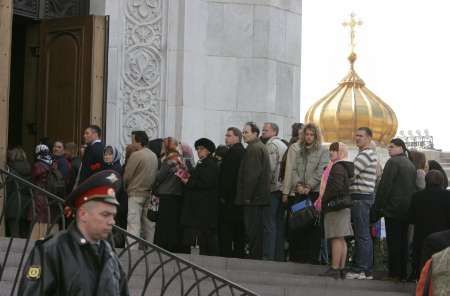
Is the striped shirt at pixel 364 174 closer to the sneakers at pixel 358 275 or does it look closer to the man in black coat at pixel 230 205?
the sneakers at pixel 358 275

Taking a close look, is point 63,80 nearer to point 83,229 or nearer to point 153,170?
point 153,170

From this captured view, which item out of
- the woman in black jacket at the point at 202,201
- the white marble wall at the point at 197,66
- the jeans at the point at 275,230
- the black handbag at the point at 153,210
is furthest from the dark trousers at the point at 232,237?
the white marble wall at the point at 197,66

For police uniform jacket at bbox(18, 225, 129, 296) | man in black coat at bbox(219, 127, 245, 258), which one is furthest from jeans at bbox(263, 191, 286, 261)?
police uniform jacket at bbox(18, 225, 129, 296)

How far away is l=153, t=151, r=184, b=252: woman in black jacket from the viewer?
12.9 m

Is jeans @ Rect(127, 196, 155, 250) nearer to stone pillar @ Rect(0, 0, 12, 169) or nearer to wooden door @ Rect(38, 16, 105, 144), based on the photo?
stone pillar @ Rect(0, 0, 12, 169)

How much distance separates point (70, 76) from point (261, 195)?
3.57m

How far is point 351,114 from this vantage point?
38.3 m

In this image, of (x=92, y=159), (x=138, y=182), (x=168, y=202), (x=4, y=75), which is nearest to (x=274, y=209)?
(x=168, y=202)

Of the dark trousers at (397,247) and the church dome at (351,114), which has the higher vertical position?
the church dome at (351,114)

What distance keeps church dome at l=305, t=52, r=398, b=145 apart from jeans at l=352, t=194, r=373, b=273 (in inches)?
983

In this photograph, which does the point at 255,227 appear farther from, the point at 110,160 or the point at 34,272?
the point at 34,272

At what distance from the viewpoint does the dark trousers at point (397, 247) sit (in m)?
12.6

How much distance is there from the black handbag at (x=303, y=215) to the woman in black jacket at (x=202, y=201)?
922mm

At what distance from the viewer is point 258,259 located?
13.0 meters
